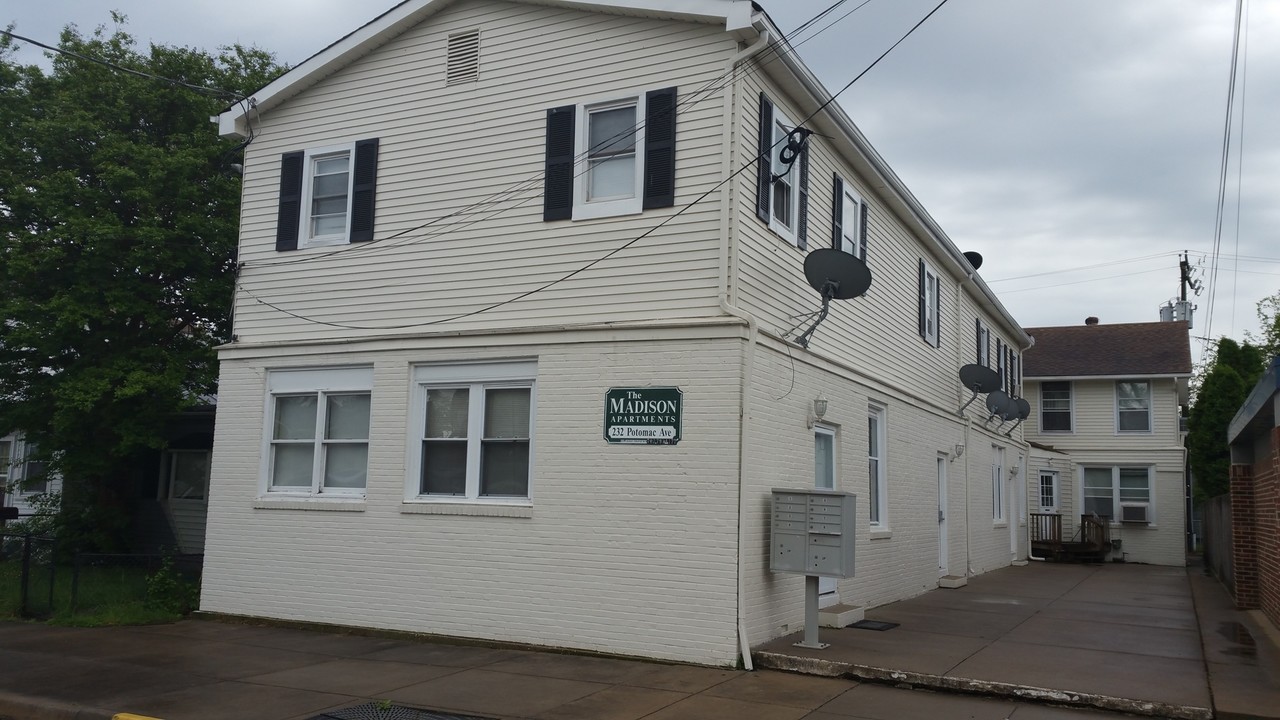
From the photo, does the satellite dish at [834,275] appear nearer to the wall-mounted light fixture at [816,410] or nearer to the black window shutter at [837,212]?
the wall-mounted light fixture at [816,410]

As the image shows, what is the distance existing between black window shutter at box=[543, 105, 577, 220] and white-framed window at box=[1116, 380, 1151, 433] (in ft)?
77.6

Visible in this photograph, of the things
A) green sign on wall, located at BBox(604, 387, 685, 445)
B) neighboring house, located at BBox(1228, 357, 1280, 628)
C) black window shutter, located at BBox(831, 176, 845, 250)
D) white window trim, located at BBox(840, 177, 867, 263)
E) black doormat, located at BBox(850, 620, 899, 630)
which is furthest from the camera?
white window trim, located at BBox(840, 177, 867, 263)

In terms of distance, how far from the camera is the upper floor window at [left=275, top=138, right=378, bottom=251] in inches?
489

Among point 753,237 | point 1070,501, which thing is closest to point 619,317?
point 753,237

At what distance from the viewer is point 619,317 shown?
10.4 m

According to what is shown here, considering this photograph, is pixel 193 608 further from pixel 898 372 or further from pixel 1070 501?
pixel 1070 501

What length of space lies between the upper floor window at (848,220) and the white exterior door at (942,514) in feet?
17.8

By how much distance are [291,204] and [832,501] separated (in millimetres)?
7785

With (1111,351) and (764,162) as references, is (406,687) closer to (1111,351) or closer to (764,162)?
(764,162)

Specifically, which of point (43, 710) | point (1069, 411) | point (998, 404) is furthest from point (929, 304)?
point (43, 710)

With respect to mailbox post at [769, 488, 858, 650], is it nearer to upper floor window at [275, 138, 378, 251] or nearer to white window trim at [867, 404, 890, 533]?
white window trim at [867, 404, 890, 533]

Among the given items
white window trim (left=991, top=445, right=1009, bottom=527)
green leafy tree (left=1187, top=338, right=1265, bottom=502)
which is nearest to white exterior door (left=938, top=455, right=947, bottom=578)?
white window trim (left=991, top=445, right=1009, bottom=527)

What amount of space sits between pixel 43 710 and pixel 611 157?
7220mm

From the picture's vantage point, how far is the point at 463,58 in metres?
12.0
